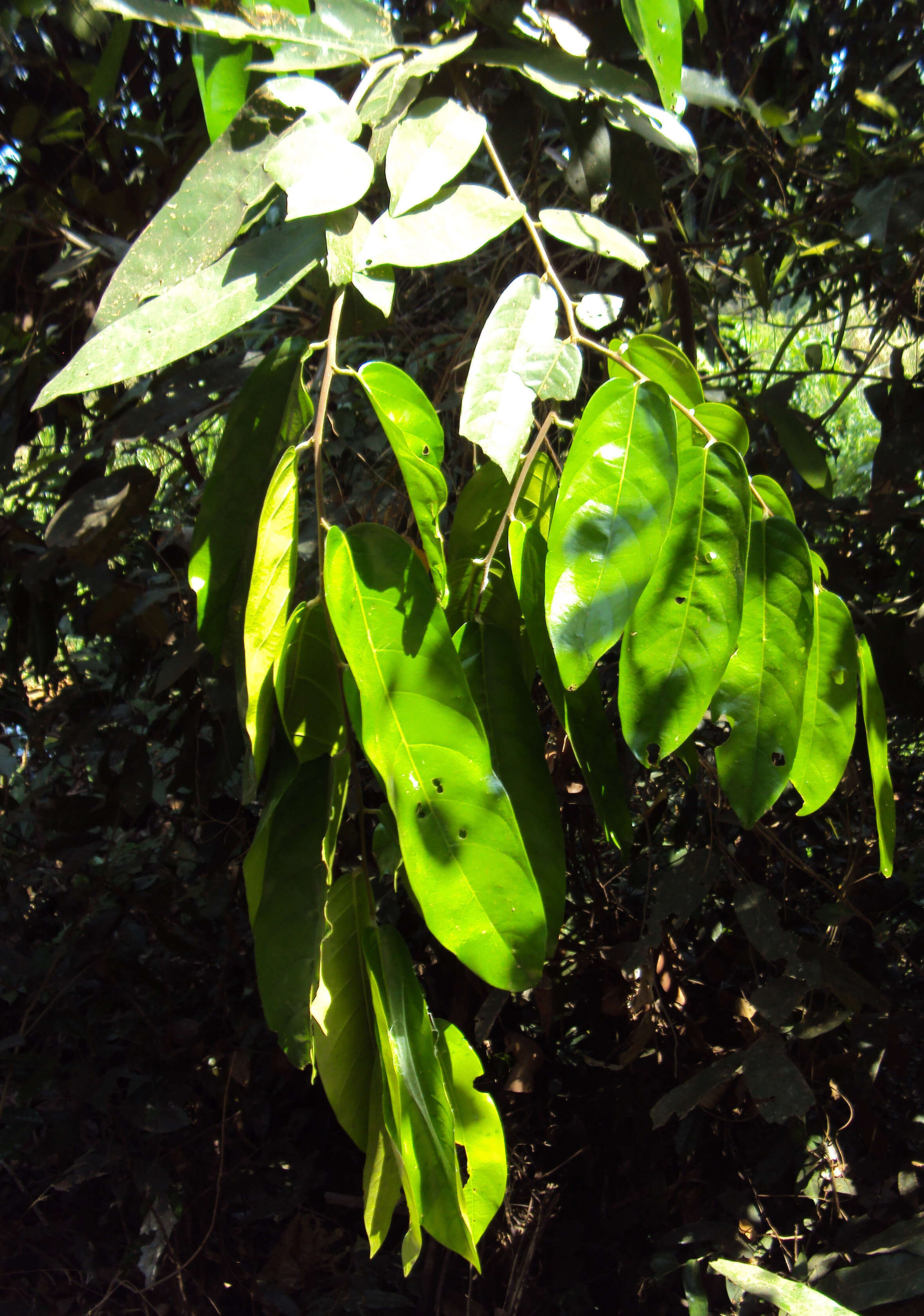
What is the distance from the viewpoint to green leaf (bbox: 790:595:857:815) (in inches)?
23.9

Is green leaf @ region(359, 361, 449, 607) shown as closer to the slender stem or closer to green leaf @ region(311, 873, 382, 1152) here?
the slender stem

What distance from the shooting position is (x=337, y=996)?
56 cm

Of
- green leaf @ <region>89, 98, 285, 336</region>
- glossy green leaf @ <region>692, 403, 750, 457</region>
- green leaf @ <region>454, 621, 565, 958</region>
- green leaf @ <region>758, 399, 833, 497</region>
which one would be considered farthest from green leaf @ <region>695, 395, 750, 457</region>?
green leaf @ <region>758, 399, 833, 497</region>

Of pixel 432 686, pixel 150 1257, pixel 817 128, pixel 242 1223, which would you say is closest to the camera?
pixel 432 686

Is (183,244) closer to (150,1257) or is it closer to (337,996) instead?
(337,996)

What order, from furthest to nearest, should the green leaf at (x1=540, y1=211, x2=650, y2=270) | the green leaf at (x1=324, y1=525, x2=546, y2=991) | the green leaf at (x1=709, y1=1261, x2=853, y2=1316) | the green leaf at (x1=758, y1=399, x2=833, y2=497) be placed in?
the green leaf at (x1=758, y1=399, x2=833, y2=497) < the green leaf at (x1=709, y1=1261, x2=853, y2=1316) < the green leaf at (x1=540, y1=211, x2=650, y2=270) < the green leaf at (x1=324, y1=525, x2=546, y2=991)

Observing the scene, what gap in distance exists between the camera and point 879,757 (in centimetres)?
68

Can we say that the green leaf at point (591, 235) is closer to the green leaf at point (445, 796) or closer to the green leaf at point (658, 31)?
the green leaf at point (658, 31)

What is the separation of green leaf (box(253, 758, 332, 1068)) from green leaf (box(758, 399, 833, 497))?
99 cm

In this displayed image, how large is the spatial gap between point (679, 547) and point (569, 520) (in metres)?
0.09

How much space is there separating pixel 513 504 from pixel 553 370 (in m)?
0.09

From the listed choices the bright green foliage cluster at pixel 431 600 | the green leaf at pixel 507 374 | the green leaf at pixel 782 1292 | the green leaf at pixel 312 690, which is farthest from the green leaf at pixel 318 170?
the green leaf at pixel 782 1292

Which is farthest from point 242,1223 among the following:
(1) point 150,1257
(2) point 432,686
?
(2) point 432,686

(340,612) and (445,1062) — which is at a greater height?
(340,612)
